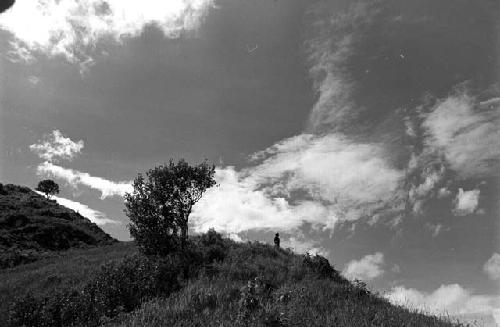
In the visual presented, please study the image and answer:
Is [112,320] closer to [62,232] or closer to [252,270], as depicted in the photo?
[252,270]

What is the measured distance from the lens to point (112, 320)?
9.07 meters

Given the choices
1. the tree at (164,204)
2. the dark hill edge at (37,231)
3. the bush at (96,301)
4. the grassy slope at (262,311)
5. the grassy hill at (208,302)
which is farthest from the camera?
the dark hill edge at (37,231)

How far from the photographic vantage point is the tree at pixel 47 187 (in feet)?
308

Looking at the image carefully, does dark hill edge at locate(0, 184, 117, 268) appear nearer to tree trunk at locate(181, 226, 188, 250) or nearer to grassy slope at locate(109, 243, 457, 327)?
tree trunk at locate(181, 226, 188, 250)

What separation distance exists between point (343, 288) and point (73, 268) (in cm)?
2230

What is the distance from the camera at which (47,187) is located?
94.0 metres

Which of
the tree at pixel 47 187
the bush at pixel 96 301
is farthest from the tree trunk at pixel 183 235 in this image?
the tree at pixel 47 187

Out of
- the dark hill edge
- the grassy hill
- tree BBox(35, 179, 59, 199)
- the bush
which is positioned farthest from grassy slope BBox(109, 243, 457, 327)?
tree BBox(35, 179, 59, 199)

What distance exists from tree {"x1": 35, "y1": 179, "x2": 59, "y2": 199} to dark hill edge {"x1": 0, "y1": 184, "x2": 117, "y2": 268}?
1772 cm

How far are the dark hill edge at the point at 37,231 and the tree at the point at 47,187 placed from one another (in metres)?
17.7

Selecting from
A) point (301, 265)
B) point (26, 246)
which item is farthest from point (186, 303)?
point (26, 246)

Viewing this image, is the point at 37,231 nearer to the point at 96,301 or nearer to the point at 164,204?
the point at 164,204

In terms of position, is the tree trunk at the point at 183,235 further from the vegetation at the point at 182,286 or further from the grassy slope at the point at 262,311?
the grassy slope at the point at 262,311

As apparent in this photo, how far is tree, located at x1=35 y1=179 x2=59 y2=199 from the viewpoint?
9375 cm
